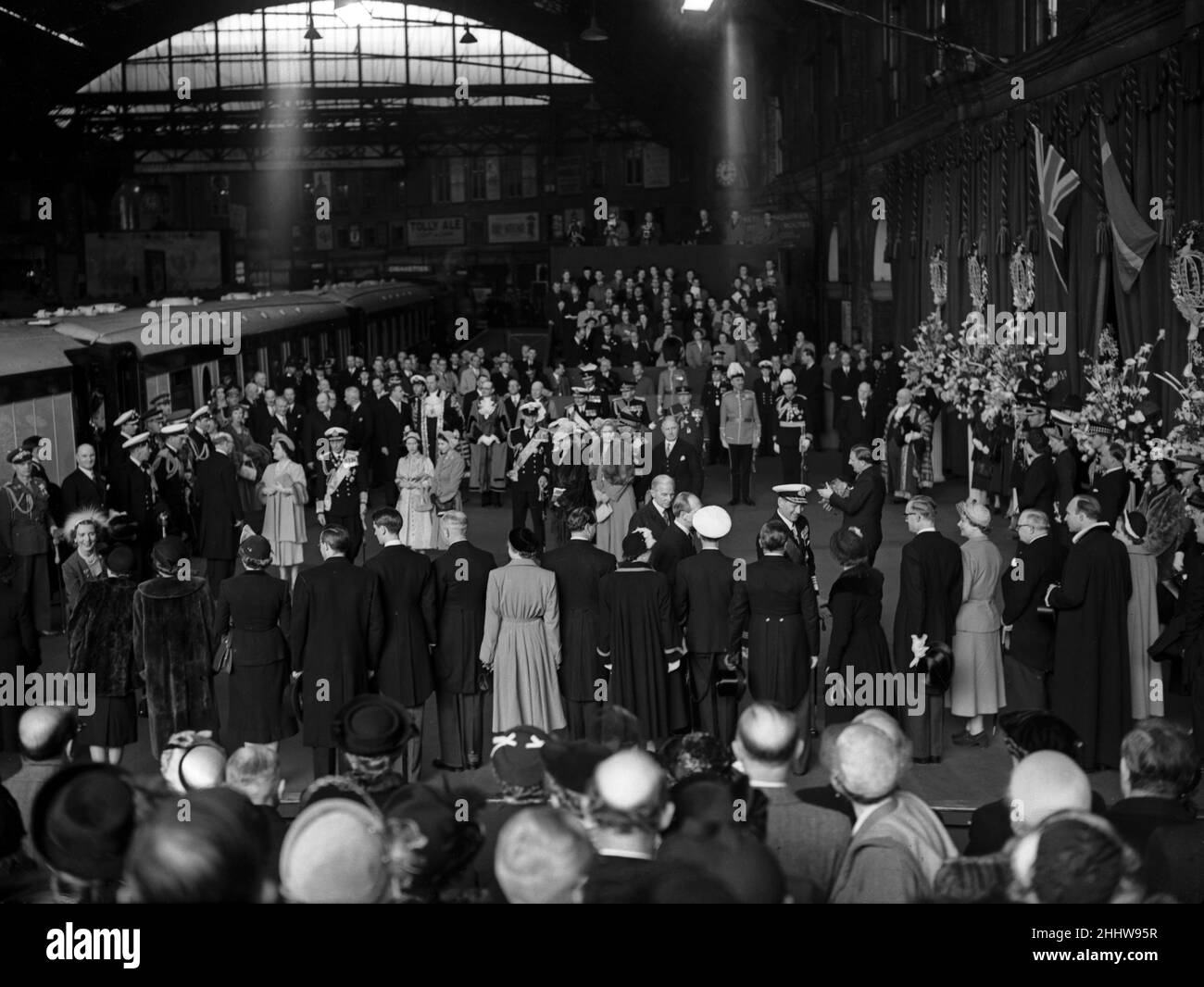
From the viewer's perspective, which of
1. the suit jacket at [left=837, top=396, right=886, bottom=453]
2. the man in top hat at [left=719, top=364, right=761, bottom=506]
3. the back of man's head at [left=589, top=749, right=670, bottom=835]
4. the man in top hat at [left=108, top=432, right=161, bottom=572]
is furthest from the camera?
the suit jacket at [left=837, top=396, right=886, bottom=453]

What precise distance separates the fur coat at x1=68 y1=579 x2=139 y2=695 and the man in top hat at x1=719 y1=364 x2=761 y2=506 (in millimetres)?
11174

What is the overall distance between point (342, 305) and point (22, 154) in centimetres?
1589

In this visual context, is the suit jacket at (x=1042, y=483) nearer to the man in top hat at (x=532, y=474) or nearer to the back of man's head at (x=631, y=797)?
the man in top hat at (x=532, y=474)

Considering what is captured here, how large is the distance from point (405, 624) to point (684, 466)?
23.5ft

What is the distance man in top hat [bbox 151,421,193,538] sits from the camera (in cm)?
1387

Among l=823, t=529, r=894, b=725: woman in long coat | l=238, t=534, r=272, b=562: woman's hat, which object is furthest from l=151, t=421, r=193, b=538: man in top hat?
l=823, t=529, r=894, b=725: woman in long coat

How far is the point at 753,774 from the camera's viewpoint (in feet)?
15.8

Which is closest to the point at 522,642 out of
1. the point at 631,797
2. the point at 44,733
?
the point at 44,733

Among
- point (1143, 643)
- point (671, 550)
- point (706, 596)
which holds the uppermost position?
point (671, 550)

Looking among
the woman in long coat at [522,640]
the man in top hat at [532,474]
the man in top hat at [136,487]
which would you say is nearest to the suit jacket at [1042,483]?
the man in top hat at [532,474]

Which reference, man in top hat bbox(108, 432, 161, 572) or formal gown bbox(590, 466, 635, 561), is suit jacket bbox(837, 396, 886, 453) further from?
man in top hat bbox(108, 432, 161, 572)

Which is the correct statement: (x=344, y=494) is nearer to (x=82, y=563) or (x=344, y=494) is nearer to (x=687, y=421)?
(x=82, y=563)

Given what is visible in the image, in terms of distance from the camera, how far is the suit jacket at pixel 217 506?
12703 mm

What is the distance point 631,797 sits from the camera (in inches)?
162
